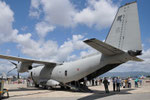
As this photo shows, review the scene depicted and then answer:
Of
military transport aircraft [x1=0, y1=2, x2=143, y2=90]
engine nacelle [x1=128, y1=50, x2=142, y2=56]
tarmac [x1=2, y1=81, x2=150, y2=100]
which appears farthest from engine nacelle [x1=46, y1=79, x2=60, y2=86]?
engine nacelle [x1=128, y1=50, x2=142, y2=56]

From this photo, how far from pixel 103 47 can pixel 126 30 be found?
2.89m

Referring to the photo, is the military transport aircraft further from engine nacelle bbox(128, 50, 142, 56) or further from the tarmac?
the tarmac

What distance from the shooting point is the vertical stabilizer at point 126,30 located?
1159 cm

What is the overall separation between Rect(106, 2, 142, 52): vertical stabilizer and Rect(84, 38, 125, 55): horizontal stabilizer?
968mm

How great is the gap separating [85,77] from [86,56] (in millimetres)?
2002

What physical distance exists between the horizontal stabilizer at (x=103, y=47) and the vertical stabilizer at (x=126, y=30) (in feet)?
3.17

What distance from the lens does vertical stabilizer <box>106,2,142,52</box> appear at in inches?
456

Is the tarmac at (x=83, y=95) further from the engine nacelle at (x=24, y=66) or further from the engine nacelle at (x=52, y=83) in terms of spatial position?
the engine nacelle at (x=24, y=66)

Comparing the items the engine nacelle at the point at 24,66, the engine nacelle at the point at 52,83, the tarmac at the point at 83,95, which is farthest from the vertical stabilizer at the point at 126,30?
the engine nacelle at the point at 24,66

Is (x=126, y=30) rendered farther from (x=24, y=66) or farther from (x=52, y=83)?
(x=24, y=66)

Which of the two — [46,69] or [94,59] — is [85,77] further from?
[46,69]

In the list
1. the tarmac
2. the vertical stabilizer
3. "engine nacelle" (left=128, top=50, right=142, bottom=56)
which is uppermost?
the vertical stabilizer

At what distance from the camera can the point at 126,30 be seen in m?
12.2

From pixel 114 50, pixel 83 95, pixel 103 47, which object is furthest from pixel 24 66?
pixel 114 50
